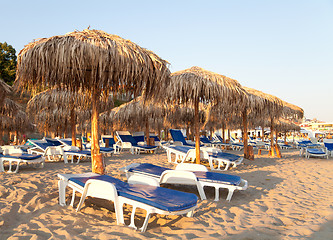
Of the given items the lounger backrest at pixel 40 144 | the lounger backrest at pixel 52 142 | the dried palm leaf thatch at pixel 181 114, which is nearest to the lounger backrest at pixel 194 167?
the lounger backrest at pixel 40 144

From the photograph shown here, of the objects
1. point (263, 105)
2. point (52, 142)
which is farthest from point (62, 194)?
point (263, 105)

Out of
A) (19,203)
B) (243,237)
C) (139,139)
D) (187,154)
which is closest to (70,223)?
(19,203)

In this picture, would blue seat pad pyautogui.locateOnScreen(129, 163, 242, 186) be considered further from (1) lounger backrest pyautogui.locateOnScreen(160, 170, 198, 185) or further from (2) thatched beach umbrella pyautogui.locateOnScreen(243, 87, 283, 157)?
(2) thatched beach umbrella pyautogui.locateOnScreen(243, 87, 283, 157)

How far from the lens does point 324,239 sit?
84.3 inches

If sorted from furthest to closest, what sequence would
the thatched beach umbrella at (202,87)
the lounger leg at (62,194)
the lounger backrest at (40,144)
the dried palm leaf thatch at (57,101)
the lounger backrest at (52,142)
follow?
the lounger backrest at (52,142) < the lounger backrest at (40,144) < the dried palm leaf thatch at (57,101) < the thatched beach umbrella at (202,87) < the lounger leg at (62,194)

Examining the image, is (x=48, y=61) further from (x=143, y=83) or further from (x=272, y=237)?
(x=272, y=237)

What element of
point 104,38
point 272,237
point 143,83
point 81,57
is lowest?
point 272,237

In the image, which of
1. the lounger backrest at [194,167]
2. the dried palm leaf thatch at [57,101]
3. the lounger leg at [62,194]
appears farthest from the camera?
the dried palm leaf thatch at [57,101]

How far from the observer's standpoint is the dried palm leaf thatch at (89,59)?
322 cm

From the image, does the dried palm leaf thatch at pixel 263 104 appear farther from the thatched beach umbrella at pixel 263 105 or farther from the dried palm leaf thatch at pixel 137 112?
the dried palm leaf thatch at pixel 137 112

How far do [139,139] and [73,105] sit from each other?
4725 millimetres

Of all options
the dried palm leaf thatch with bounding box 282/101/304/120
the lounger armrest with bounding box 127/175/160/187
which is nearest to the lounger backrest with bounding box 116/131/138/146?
the dried palm leaf thatch with bounding box 282/101/304/120

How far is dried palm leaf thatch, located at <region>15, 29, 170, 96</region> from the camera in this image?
10.6 ft

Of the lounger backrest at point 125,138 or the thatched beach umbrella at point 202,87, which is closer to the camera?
the thatched beach umbrella at point 202,87
